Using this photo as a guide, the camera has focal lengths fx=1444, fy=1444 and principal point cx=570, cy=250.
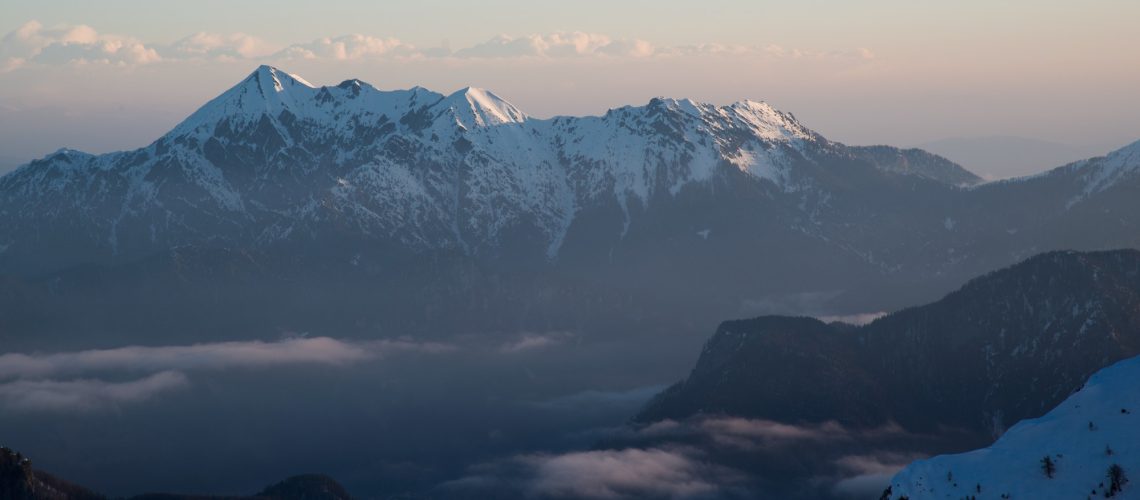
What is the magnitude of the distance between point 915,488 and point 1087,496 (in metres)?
16.6

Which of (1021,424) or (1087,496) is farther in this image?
(1021,424)

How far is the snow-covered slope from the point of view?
397 ft

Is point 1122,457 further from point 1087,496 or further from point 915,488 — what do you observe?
point 915,488

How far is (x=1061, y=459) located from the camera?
124 metres

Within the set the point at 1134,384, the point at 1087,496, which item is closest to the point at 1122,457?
the point at 1087,496

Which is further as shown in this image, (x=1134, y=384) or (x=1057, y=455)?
(x=1134, y=384)

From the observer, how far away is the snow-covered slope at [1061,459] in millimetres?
120875

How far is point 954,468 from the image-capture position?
131m

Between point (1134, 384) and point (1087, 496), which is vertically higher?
point (1134, 384)

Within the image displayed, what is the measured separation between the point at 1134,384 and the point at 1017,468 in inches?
640

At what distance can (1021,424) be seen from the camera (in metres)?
137

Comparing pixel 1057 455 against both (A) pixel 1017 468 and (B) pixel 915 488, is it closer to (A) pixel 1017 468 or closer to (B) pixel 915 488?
(A) pixel 1017 468

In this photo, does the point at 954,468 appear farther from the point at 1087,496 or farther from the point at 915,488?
the point at 1087,496

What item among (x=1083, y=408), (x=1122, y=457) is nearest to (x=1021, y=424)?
(x=1083, y=408)
